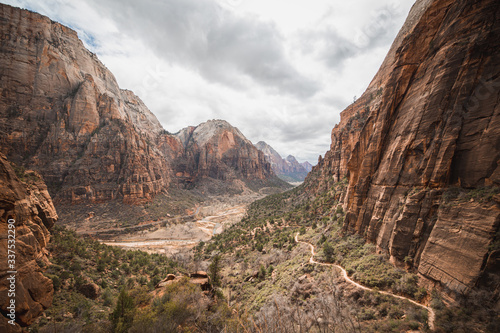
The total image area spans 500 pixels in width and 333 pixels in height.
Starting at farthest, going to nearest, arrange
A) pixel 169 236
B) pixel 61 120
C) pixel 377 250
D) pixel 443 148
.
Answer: pixel 61 120
pixel 169 236
pixel 377 250
pixel 443 148

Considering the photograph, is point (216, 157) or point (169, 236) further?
point (216, 157)

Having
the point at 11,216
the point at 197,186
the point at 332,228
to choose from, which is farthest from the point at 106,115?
the point at 332,228

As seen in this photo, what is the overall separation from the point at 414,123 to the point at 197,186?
12002 centimetres

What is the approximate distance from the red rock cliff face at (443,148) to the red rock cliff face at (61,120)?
73.7 m

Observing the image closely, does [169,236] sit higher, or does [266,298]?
[266,298]

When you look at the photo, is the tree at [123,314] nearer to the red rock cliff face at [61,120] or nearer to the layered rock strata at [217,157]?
the red rock cliff face at [61,120]

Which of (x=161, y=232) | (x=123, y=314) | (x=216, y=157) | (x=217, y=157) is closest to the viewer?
(x=123, y=314)

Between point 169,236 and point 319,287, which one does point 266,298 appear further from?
point 169,236

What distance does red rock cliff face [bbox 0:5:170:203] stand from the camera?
52.0 meters

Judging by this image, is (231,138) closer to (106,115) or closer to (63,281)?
(106,115)

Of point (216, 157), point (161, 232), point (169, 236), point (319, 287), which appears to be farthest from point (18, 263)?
point (216, 157)

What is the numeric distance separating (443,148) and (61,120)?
9040 centimetres

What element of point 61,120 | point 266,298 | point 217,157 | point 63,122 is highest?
point 61,120

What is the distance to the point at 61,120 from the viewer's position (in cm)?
5719
